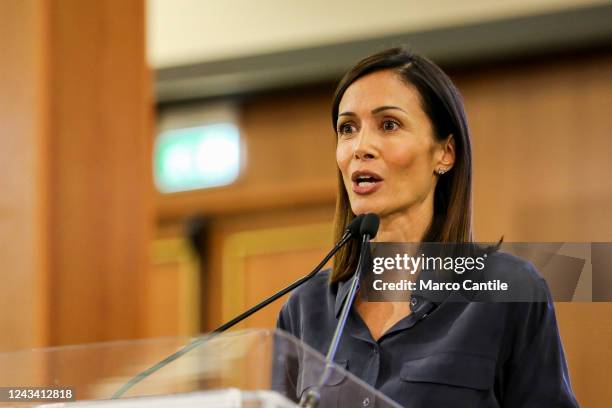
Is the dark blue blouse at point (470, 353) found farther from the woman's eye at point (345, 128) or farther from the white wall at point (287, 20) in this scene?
the white wall at point (287, 20)

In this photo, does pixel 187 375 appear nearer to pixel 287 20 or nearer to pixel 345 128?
pixel 345 128

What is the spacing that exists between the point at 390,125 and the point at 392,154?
0.04 meters

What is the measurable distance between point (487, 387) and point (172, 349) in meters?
0.35

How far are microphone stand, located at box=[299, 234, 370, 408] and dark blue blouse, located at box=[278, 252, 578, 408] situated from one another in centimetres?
4

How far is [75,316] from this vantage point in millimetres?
2111

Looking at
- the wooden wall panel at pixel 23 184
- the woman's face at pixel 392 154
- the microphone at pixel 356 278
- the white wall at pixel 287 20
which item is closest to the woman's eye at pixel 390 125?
the woman's face at pixel 392 154

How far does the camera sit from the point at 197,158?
16.0 feet

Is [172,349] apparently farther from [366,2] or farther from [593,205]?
[366,2]

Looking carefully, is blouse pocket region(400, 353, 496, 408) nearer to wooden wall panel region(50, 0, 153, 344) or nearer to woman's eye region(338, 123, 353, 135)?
woman's eye region(338, 123, 353, 135)

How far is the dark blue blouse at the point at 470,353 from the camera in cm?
113

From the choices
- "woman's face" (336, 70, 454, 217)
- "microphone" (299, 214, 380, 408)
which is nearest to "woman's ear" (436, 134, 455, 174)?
"woman's face" (336, 70, 454, 217)

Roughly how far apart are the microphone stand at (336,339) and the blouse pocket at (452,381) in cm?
9

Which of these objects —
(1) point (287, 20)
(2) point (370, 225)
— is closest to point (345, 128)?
(2) point (370, 225)

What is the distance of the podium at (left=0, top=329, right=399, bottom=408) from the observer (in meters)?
1.01
